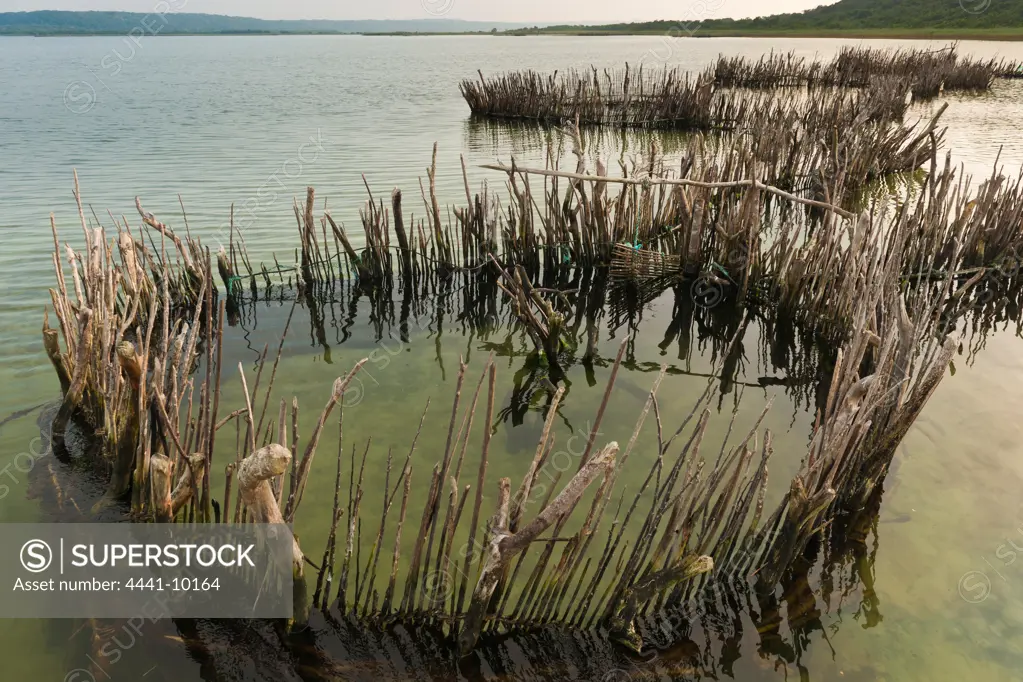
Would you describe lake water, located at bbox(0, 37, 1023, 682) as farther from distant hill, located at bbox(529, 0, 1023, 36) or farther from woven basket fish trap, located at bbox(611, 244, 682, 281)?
distant hill, located at bbox(529, 0, 1023, 36)

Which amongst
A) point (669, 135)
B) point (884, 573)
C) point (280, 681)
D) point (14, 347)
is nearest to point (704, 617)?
point (884, 573)

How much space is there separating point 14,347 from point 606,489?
181 inches

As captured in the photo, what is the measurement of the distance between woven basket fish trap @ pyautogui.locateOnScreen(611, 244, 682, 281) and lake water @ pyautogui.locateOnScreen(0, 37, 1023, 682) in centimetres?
27

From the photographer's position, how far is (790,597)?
104 inches

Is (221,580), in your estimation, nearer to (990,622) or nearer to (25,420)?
(25,420)

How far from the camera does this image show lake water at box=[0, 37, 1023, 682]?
2490 millimetres

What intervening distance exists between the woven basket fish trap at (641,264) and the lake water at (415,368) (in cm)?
27

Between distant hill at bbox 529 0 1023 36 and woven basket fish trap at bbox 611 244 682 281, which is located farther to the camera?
distant hill at bbox 529 0 1023 36

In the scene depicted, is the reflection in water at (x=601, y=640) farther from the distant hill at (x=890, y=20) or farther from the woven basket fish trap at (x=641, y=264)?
the distant hill at (x=890, y=20)

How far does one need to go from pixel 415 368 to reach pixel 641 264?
2.28 m

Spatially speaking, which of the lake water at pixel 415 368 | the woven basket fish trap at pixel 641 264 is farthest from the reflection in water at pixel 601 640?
the woven basket fish trap at pixel 641 264

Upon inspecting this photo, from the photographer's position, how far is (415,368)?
4559 millimetres

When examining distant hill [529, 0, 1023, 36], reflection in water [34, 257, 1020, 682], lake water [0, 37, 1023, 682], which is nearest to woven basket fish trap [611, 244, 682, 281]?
lake water [0, 37, 1023, 682]

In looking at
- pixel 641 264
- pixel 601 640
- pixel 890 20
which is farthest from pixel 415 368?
pixel 890 20
